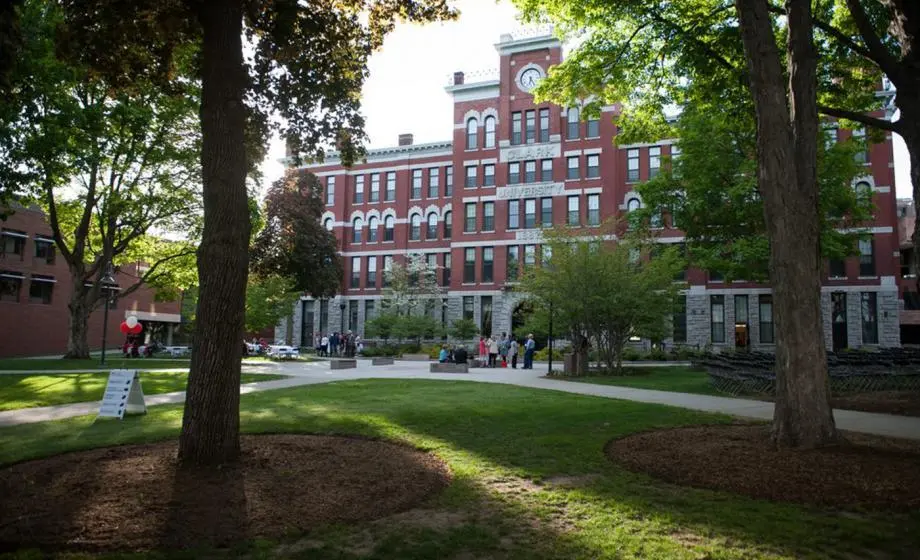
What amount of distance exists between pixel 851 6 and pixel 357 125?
9.47 metres

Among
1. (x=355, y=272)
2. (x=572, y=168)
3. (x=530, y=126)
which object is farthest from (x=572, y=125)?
(x=355, y=272)

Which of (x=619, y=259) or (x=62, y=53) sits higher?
(x=62, y=53)

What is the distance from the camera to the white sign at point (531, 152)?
45.0m

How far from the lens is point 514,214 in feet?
151

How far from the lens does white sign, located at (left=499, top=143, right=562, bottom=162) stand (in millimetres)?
44969

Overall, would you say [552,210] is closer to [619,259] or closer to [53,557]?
[619,259]

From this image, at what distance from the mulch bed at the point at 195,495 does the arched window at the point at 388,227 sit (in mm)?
45247

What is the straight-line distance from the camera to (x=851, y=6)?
11.3 meters

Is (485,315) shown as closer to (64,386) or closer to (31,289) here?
(31,289)

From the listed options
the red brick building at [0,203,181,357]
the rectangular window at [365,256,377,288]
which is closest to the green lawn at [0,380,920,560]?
the red brick building at [0,203,181,357]

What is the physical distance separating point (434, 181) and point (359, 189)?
7382 mm

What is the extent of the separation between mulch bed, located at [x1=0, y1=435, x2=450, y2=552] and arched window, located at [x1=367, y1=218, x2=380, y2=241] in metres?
46.1

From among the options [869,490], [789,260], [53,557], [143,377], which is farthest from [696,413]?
[143,377]

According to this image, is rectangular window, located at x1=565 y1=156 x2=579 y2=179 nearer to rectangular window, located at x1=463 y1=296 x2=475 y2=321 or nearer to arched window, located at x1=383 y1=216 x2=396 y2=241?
rectangular window, located at x1=463 y1=296 x2=475 y2=321
